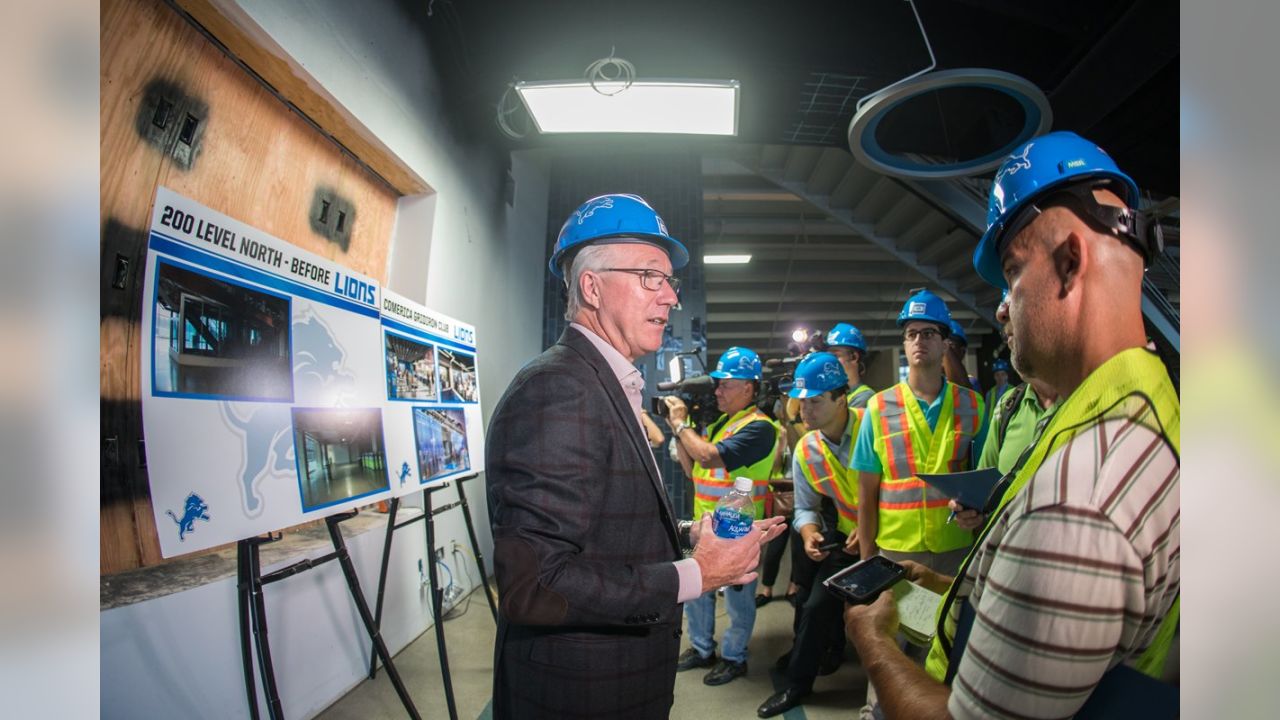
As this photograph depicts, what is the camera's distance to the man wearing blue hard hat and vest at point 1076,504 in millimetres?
729

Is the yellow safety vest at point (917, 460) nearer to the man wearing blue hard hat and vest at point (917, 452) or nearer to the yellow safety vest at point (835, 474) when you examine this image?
the man wearing blue hard hat and vest at point (917, 452)

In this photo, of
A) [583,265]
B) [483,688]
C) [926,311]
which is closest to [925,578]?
[583,265]

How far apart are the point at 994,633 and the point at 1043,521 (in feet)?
0.57

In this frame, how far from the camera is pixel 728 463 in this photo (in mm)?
3236

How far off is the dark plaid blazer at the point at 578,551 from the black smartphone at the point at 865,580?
374 millimetres

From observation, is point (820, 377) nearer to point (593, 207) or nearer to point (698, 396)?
point (698, 396)

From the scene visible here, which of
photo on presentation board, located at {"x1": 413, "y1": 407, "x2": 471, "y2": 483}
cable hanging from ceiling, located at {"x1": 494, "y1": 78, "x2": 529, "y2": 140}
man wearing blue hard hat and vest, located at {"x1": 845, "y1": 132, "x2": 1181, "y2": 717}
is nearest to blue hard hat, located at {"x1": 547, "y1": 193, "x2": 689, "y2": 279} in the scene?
man wearing blue hard hat and vest, located at {"x1": 845, "y1": 132, "x2": 1181, "y2": 717}

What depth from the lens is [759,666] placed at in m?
3.40

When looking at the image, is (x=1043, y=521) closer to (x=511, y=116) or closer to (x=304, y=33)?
(x=304, y=33)

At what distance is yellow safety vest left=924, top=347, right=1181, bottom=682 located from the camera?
78 centimetres

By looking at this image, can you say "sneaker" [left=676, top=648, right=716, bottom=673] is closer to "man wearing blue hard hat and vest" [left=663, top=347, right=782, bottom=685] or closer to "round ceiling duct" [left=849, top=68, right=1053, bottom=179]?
"man wearing blue hard hat and vest" [left=663, top=347, right=782, bottom=685]

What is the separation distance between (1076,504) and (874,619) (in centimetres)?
60

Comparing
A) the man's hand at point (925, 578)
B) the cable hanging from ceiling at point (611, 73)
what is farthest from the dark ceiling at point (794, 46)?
the man's hand at point (925, 578)
